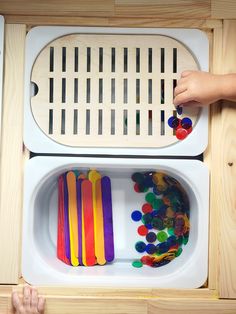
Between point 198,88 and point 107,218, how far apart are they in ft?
1.45

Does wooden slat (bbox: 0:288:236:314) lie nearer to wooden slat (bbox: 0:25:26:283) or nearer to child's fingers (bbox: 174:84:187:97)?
wooden slat (bbox: 0:25:26:283)

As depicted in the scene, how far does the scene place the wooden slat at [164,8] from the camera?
1.10 metres

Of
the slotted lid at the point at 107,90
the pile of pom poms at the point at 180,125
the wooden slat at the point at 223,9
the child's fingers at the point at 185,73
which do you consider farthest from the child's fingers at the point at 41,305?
the wooden slat at the point at 223,9

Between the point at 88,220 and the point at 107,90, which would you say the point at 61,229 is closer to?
the point at 88,220

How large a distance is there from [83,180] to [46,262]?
253 mm

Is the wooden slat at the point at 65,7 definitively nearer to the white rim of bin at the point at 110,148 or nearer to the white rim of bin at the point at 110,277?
the white rim of bin at the point at 110,148

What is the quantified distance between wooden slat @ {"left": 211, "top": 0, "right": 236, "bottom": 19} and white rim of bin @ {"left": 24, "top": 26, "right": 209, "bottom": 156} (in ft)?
0.20

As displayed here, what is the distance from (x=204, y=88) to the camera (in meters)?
1.05

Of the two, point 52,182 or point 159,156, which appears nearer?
point 159,156

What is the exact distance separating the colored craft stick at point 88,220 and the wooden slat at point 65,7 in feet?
1.48

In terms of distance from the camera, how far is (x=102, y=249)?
4.00 feet

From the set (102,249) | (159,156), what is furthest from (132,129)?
(102,249)

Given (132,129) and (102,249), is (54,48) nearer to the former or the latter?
(132,129)

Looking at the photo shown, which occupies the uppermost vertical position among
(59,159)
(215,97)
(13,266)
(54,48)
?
(54,48)
